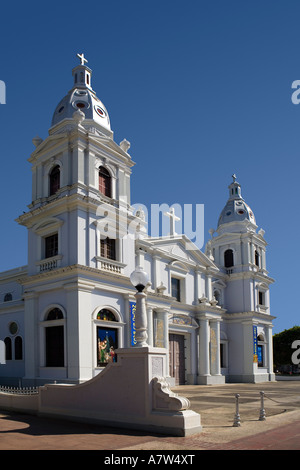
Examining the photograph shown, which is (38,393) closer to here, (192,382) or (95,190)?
(95,190)

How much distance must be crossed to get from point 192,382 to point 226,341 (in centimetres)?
766

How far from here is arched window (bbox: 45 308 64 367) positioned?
21.9 metres

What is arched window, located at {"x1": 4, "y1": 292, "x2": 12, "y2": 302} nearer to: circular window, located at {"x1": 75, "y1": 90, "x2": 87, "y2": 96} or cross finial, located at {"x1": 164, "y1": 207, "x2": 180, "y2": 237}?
cross finial, located at {"x1": 164, "y1": 207, "x2": 180, "y2": 237}

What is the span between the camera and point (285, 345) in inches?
2355

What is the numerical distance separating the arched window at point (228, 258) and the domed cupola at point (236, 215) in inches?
75.5

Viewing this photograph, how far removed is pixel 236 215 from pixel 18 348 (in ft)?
73.0

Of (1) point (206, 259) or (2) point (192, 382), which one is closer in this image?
(2) point (192, 382)

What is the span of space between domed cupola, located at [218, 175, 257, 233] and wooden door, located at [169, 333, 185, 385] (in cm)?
1274

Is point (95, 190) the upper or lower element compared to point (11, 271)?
upper

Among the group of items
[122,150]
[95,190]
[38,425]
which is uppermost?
[122,150]

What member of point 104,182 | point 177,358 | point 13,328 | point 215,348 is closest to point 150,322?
point 177,358

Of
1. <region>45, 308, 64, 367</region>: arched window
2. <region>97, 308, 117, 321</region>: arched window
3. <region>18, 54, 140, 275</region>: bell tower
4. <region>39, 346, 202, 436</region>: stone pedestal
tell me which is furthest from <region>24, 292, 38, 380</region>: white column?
<region>39, 346, 202, 436</region>: stone pedestal
